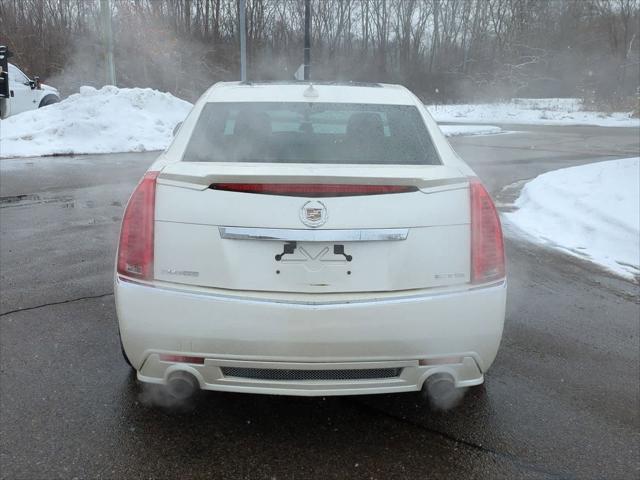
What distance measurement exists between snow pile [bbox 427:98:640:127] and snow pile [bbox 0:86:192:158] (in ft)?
57.9

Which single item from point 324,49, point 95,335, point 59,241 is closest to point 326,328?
point 95,335

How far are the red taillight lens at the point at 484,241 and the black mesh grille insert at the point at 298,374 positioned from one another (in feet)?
1.91

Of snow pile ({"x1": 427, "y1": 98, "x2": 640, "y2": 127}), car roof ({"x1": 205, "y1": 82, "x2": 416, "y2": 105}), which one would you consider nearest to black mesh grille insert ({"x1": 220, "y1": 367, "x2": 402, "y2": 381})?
car roof ({"x1": 205, "y1": 82, "x2": 416, "y2": 105})

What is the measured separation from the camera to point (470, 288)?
2.34 meters

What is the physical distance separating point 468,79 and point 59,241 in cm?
4207

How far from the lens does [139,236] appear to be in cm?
236

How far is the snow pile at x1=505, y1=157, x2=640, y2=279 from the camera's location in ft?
18.8

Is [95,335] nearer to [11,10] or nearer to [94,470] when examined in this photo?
[94,470]

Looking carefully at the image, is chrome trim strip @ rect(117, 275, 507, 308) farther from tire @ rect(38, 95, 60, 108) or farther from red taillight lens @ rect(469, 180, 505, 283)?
tire @ rect(38, 95, 60, 108)

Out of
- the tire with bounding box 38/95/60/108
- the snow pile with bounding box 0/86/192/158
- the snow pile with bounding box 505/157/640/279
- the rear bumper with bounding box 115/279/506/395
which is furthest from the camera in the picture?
the tire with bounding box 38/95/60/108

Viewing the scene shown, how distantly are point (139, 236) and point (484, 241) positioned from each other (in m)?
1.47

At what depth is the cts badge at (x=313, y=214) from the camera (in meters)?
2.24

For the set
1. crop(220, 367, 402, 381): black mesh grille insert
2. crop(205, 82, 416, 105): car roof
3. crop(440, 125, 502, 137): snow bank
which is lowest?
crop(440, 125, 502, 137): snow bank

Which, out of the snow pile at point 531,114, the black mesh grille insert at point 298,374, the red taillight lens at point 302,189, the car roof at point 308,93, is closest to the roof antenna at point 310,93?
the car roof at point 308,93
